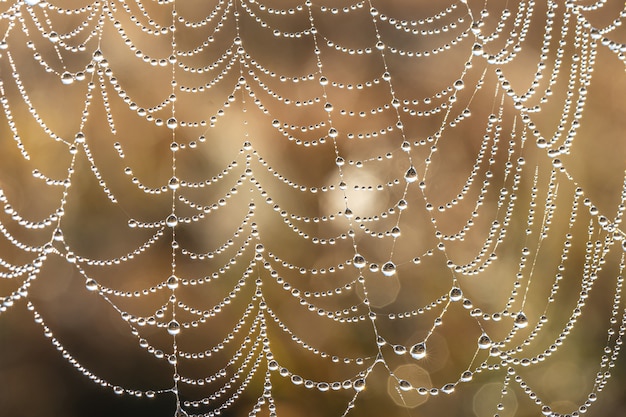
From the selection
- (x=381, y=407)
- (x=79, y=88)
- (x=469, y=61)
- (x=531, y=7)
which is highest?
(x=531, y=7)

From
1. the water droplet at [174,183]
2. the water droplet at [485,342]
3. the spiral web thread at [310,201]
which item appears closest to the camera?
the water droplet at [485,342]

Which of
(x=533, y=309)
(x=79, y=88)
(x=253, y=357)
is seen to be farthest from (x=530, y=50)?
(x=79, y=88)

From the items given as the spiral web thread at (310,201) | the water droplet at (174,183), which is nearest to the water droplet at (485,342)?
the spiral web thread at (310,201)

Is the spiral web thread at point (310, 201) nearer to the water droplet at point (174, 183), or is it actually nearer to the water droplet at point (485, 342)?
the water droplet at point (174, 183)

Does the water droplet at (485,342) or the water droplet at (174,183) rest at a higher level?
the water droplet at (174,183)

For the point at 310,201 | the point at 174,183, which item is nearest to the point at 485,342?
the point at 174,183

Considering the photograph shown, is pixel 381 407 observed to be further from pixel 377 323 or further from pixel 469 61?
pixel 469 61

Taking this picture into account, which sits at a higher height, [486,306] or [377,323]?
[486,306]

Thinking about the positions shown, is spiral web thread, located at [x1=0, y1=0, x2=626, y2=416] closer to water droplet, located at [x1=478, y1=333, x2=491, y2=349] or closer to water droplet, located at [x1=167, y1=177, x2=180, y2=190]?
water droplet, located at [x1=167, y1=177, x2=180, y2=190]
